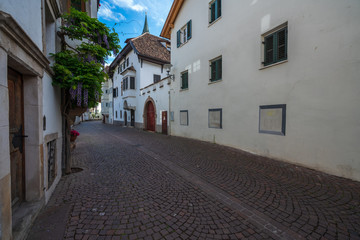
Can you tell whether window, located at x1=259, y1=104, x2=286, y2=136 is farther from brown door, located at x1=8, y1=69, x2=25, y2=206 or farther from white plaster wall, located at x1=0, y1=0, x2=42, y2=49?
brown door, located at x1=8, y1=69, x2=25, y2=206

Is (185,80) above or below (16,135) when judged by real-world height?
above

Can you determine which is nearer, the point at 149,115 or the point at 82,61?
the point at 82,61

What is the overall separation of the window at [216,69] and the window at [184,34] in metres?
3.32

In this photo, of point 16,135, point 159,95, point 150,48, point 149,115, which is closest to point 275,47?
point 16,135

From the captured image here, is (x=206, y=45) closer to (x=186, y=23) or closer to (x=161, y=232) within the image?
(x=186, y=23)

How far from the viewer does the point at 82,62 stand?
391 centimetres

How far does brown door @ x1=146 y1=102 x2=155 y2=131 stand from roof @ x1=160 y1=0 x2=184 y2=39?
22.3ft

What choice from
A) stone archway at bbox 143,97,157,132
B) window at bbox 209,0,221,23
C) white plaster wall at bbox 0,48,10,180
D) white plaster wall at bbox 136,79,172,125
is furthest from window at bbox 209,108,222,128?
white plaster wall at bbox 0,48,10,180

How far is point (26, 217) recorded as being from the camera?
7.77ft

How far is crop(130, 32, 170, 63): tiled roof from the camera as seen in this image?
1821 centimetres

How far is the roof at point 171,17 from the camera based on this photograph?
452 inches

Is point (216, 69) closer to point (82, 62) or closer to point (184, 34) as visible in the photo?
point (184, 34)

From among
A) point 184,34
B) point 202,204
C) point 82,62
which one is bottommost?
point 202,204

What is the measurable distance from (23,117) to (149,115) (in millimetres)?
13936
